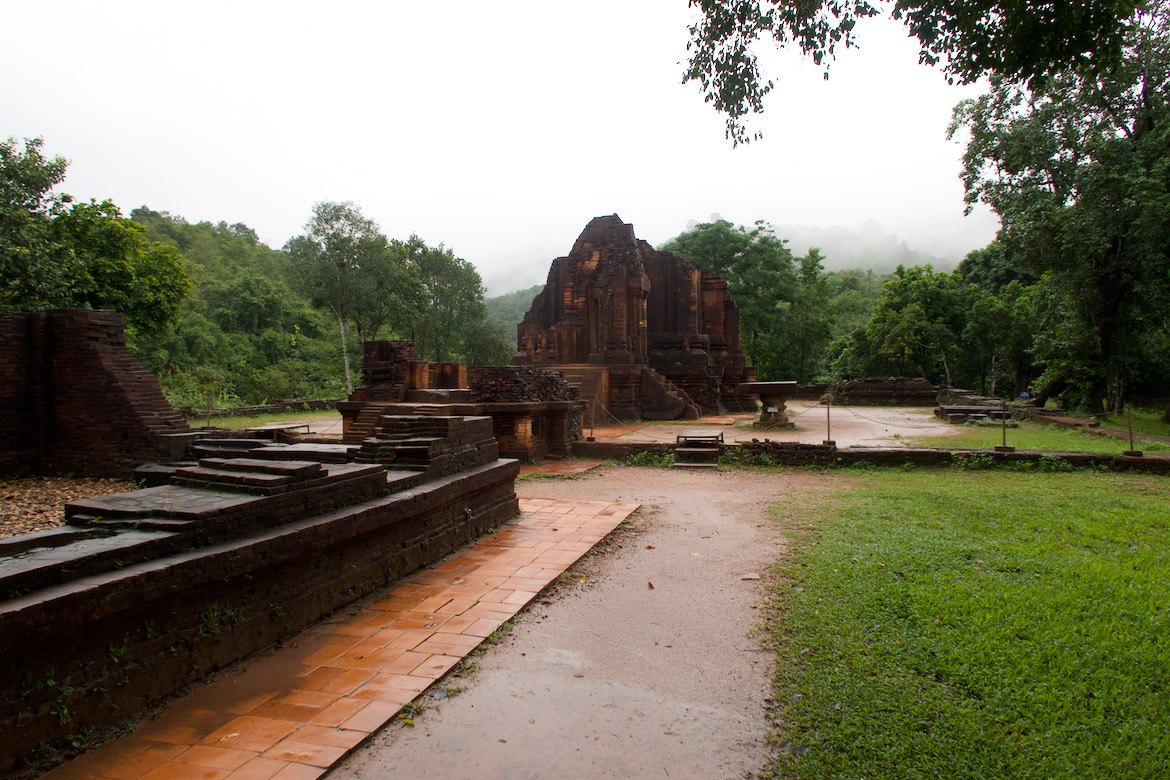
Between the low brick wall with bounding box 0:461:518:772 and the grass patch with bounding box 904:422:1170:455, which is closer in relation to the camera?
the low brick wall with bounding box 0:461:518:772

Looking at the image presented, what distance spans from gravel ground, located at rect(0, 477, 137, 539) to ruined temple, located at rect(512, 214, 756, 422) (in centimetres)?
1161

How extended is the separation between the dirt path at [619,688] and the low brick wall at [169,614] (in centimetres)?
112

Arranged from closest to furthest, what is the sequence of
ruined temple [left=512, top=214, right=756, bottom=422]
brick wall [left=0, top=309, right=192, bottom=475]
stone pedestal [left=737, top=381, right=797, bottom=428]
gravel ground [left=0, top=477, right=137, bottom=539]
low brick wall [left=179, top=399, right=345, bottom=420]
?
gravel ground [left=0, top=477, right=137, bottom=539] < brick wall [left=0, top=309, right=192, bottom=475] < stone pedestal [left=737, top=381, right=797, bottom=428] < ruined temple [left=512, top=214, right=756, bottom=422] < low brick wall [left=179, top=399, right=345, bottom=420]

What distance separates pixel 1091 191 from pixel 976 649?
1532cm

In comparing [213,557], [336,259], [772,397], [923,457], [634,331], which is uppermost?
[336,259]

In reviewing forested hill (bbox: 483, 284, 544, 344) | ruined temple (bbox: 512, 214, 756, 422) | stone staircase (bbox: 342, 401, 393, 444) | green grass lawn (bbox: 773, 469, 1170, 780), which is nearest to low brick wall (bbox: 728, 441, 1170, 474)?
green grass lawn (bbox: 773, 469, 1170, 780)

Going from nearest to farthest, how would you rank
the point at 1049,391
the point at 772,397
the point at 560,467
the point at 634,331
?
the point at 560,467 < the point at 772,397 < the point at 634,331 < the point at 1049,391

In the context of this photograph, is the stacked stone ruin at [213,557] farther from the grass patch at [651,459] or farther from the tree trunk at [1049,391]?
Answer: the tree trunk at [1049,391]

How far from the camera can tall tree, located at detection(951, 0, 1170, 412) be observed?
44.4ft

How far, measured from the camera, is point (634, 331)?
67.8ft

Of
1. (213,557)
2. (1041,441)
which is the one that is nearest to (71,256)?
(213,557)

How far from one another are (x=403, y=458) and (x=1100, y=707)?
4.94 metres

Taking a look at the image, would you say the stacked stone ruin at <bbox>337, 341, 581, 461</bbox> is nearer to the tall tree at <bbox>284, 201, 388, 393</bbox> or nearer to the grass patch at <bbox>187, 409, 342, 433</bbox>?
the grass patch at <bbox>187, 409, 342, 433</bbox>

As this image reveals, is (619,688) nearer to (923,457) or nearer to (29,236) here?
(923,457)
